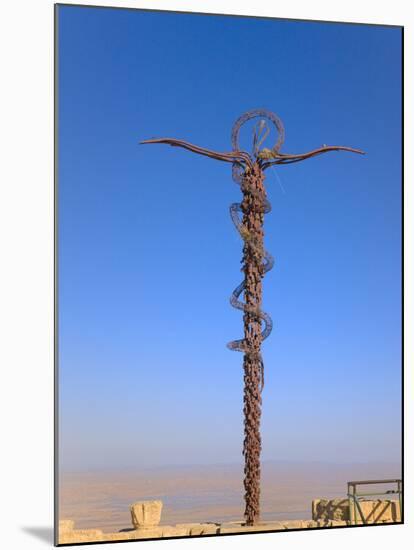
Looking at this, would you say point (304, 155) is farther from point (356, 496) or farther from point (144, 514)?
point (144, 514)

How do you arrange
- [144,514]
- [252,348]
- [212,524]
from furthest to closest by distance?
[252,348], [212,524], [144,514]

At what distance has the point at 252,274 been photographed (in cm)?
1016

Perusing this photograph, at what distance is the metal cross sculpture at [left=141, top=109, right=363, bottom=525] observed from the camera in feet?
33.3

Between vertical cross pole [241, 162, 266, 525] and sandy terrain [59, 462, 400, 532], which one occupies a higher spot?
vertical cross pole [241, 162, 266, 525]

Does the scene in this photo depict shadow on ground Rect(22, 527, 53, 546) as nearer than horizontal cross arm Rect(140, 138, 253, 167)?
Yes

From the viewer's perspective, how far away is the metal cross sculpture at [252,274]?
33.3ft

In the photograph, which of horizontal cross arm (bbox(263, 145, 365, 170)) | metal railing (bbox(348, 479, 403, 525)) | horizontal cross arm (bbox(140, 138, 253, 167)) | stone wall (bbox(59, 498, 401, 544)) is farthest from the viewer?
metal railing (bbox(348, 479, 403, 525))

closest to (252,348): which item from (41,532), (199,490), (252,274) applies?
(252,274)

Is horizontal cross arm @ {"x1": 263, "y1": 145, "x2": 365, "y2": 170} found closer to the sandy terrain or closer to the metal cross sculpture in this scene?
the metal cross sculpture

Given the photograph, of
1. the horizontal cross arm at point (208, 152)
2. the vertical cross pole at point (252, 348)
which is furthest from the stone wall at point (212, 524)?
the horizontal cross arm at point (208, 152)

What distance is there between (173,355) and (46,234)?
130 centimetres

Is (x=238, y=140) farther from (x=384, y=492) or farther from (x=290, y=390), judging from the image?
(x=384, y=492)

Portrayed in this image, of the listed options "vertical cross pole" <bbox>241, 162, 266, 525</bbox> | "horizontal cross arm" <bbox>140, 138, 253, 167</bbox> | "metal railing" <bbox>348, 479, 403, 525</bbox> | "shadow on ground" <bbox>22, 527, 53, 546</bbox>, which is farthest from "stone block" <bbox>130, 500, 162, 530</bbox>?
"horizontal cross arm" <bbox>140, 138, 253, 167</bbox>

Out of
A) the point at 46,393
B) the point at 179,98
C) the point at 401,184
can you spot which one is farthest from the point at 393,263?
the point at 46,393
